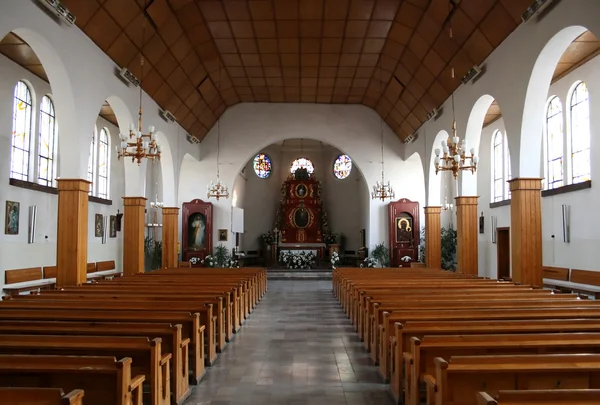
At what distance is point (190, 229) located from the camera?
20.7m

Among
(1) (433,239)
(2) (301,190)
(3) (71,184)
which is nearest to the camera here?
(3) (71,184)

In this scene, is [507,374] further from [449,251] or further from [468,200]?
[449,251]

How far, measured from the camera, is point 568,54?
1124 centimetres

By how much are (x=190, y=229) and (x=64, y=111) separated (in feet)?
36.9

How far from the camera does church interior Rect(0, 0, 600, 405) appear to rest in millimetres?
4379

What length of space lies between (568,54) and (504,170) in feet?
19.3

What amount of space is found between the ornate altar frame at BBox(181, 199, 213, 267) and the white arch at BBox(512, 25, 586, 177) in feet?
43.0

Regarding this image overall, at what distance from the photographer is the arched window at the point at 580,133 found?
11.9 m

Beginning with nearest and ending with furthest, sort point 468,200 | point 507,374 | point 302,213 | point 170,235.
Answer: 1. point 507,374
2. point 468,200
3. point 170,235
4. point 302,213

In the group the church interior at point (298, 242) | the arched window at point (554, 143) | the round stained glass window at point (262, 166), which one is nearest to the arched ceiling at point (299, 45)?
the church interior at point (298, 242)

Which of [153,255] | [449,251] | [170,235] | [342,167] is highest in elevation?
[342,167]

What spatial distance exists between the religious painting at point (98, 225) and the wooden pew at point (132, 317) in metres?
11.2

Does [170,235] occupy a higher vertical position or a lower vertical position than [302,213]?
lower

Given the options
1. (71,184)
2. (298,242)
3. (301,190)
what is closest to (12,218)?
(71,184)
